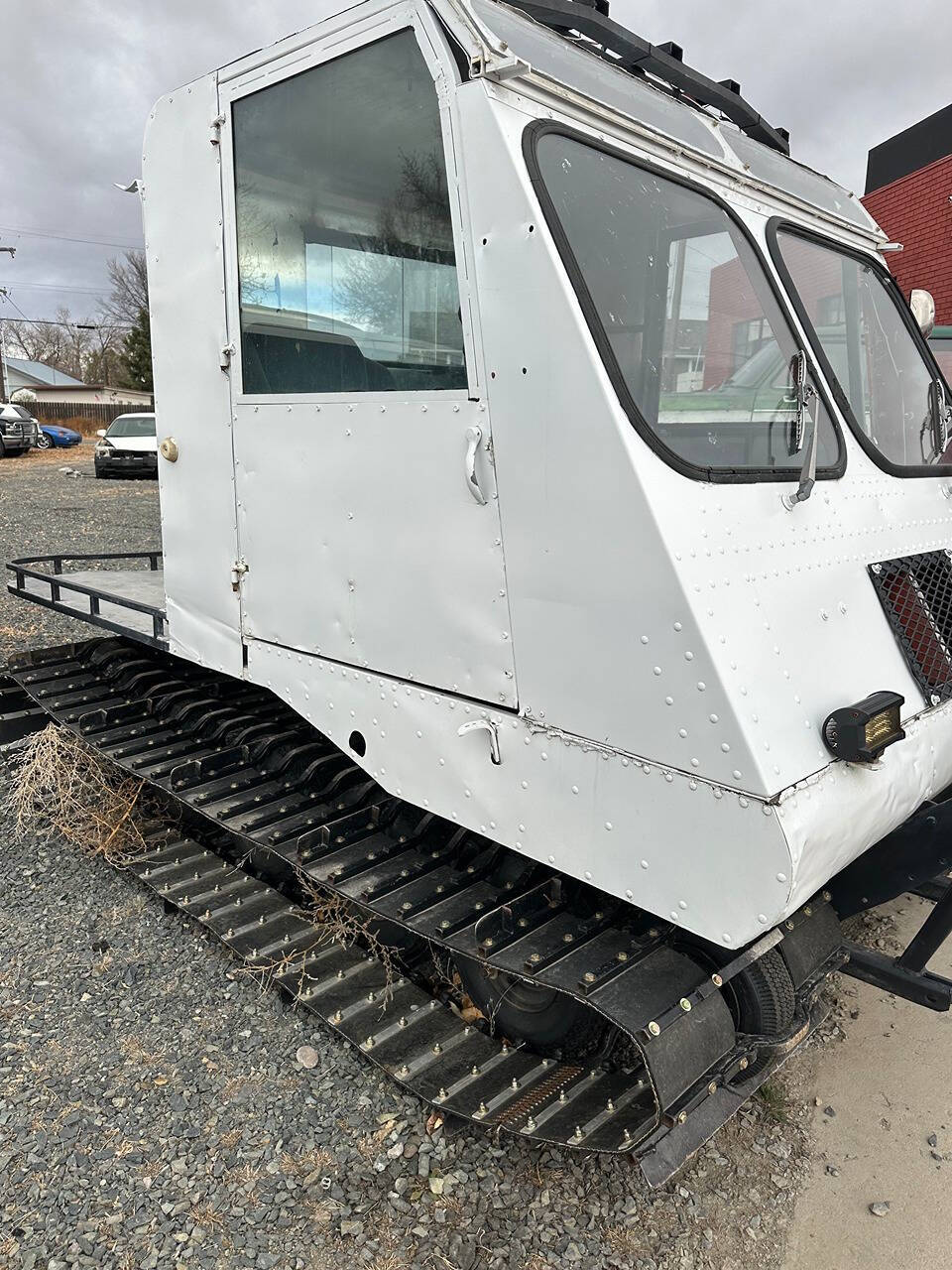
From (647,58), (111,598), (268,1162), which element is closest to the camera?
(268,1162)

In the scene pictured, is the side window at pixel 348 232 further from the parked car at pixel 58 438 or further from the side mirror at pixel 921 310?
the parked car at pixel 58 438

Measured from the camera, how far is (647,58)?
308 cm

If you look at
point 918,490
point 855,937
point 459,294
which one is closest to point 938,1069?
point 855,937

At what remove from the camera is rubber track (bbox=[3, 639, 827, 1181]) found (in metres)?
2.24

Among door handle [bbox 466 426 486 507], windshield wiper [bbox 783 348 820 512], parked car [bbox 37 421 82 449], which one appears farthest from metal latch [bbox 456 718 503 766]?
parked car [bbox 37 421 82 449]

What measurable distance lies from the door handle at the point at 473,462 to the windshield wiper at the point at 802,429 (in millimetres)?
789

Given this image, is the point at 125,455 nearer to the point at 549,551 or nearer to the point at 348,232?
the point at 348,232

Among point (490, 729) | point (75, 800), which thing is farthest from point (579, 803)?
point (75, 800)

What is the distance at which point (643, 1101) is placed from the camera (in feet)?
7.99

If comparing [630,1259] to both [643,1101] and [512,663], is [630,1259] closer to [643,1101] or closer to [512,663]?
[643,1101]

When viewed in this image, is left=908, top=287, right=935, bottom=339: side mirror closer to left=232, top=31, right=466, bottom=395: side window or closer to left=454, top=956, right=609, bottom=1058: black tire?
left=232, top=31, right=466, bottom=395: side window

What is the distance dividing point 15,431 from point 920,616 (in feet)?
98.5

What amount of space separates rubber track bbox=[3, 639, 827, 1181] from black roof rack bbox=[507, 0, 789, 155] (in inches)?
98.1

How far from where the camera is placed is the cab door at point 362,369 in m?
2.41
